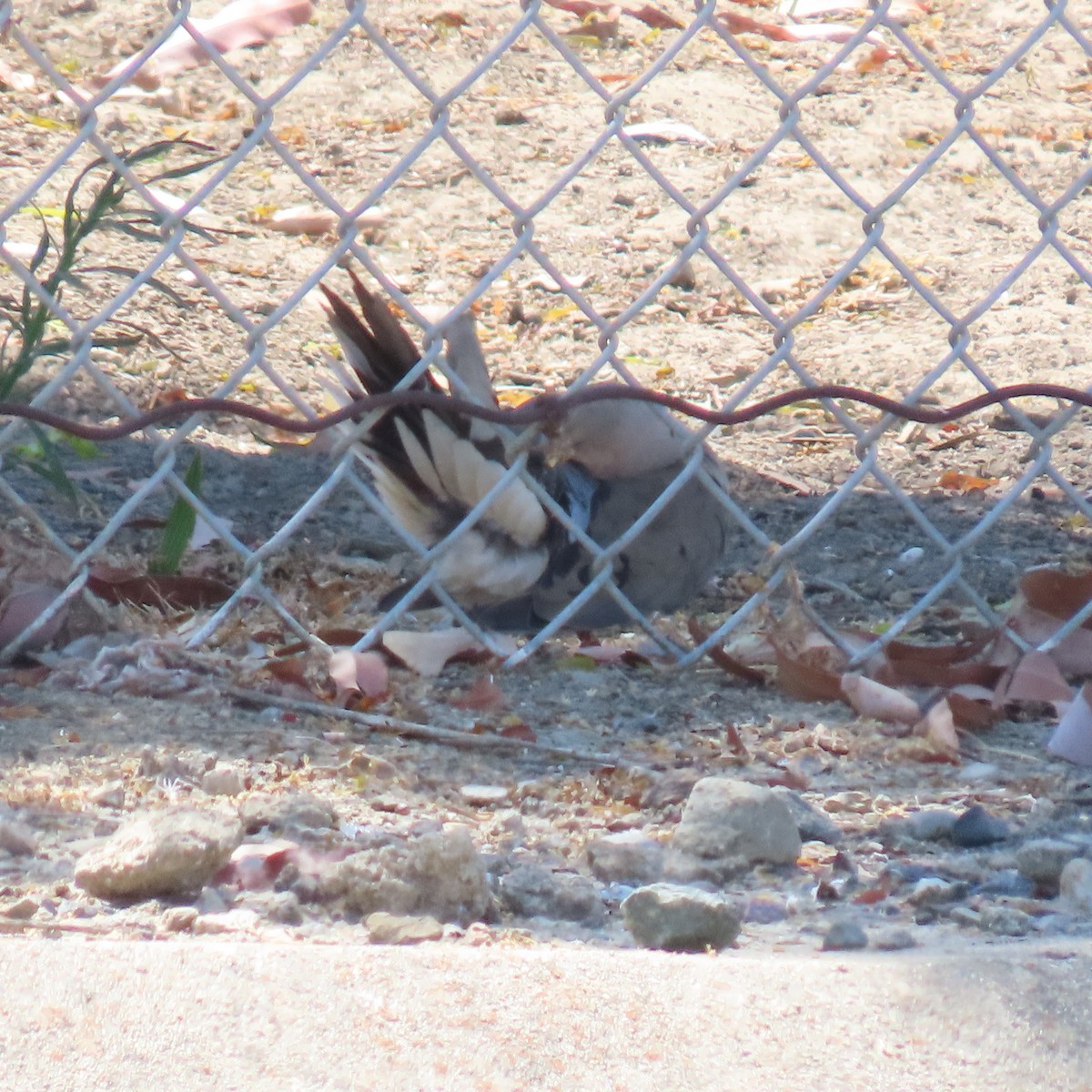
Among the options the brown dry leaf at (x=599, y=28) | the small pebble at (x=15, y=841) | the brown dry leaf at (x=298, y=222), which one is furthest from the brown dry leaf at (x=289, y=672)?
the brown dry leaf at (x=599, y=28)

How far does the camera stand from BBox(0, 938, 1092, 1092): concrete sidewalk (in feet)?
3.31

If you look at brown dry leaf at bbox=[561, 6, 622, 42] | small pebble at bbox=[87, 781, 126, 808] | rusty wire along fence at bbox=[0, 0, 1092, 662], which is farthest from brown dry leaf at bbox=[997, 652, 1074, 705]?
brown dry leaf at bbox=[561, 6, 622, 42]

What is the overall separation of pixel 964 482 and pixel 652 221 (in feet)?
5.90

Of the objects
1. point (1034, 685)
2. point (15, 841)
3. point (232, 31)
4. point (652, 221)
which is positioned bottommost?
point (15, 841)

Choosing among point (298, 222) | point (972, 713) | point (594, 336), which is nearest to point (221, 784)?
point (972, 713)

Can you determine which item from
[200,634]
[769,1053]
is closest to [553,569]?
[200,634]

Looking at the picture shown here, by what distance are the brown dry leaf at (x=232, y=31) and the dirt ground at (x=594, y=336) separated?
80 millimetres

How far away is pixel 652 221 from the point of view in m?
4.50

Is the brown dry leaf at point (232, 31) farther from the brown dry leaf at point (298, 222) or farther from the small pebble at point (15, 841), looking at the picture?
the small pebble at point (15, 841)

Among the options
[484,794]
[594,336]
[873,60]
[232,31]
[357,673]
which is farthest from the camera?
[873,60]

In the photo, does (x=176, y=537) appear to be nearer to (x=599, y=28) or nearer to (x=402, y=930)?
(x=402, y=930)

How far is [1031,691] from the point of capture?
75.1 inches

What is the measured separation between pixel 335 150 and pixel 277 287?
0.98 m

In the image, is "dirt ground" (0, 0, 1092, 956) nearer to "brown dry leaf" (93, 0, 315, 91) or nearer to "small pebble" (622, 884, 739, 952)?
"brown dry leaf" (93, 0, 315, 91)
